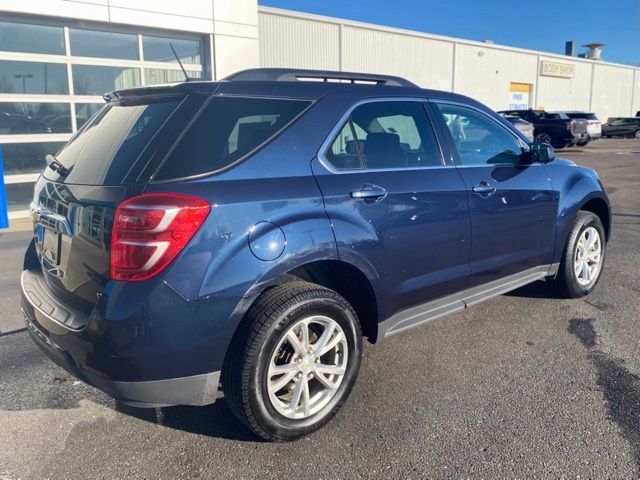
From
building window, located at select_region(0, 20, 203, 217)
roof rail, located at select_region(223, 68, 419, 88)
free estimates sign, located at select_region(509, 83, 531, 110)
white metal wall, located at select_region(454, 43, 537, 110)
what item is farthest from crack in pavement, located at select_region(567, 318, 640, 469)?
free estimates sign, located at select_region(509, 83, 531, 110)

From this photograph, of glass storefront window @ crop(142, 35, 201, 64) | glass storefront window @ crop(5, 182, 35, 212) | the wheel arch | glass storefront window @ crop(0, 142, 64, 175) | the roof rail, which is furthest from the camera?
glass storefront window @ crop(142, 35, 201, 64)

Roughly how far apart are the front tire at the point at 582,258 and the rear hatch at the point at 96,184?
330 centimetres

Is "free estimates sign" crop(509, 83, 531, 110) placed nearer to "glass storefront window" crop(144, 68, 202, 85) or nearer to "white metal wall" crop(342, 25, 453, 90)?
"white metal wall" crop(342, 25, 453, 90)

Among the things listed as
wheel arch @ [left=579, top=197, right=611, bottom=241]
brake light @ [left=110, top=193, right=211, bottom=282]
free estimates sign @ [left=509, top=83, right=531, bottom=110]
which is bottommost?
wheel arch @ [left=579, top=197, right=611, bottom=241]

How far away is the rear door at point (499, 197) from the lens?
366 cm

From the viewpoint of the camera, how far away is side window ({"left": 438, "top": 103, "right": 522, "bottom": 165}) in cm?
375

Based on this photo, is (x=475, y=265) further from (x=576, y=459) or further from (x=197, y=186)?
(x=197, y=186)

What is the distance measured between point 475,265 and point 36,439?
9.02 ft

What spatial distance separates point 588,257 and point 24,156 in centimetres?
873

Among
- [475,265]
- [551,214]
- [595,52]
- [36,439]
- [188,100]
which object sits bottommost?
[36,439]

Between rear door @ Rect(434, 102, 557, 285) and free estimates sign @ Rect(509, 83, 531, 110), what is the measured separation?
26.5 meters

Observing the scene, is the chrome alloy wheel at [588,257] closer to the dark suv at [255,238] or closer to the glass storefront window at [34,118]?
the dark suv at [255,238]

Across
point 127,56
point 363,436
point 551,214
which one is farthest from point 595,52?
point 363,436

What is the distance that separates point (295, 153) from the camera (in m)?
2.79
